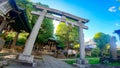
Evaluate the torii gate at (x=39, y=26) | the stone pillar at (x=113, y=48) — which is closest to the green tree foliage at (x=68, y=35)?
the stone pillar at (x=113, y=48)

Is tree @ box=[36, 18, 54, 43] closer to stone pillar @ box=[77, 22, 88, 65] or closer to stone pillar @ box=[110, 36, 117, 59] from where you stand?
stone pillar @ box=[110, 36, 117, 59]

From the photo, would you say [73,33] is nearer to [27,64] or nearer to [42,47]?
[42,47]

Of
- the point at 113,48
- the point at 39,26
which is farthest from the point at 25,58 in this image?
the point at 113,48

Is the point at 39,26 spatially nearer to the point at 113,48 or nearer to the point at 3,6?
the point at 3,6

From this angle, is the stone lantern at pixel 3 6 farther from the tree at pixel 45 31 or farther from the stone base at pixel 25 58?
the tree at pixel 45 31

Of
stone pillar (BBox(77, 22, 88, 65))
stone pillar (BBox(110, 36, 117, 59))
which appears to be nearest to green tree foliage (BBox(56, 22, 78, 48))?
stone pillar (BBox(110, 36, 117, 59))

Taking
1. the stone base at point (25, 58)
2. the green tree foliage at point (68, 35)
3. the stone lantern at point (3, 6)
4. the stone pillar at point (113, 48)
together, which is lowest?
the stone base at point (25, 58)

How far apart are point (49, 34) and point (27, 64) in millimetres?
21205

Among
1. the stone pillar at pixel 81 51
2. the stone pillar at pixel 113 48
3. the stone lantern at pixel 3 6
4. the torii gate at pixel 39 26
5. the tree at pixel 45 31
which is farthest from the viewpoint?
the tree at pixel 45 31

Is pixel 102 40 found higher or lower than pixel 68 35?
higher

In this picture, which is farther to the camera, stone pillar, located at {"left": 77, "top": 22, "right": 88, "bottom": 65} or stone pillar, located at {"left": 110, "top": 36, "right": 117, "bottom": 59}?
stone pillar, located at {"left": 110, "top": 36, "right": 117, "bottom": 59}

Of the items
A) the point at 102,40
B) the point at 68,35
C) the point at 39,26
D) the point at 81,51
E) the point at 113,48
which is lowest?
the point at 81,51

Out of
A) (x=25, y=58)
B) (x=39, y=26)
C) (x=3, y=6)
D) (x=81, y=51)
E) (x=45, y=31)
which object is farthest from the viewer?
(x=45, y=31)

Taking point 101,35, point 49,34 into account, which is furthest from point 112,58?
point 101,35
